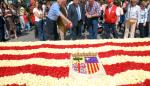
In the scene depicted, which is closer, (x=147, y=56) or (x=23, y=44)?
(x=147, y=56)

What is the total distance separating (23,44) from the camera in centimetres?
1059

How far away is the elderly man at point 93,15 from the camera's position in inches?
606

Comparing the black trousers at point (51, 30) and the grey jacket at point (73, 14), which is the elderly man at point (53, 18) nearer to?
the black trousers at point (51, 30)

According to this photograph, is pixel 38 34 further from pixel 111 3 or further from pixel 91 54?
pixel 91 54

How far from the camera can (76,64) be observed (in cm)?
748

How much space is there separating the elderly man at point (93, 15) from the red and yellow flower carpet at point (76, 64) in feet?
16.5

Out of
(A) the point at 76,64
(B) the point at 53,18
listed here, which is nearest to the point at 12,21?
(B) the point at 53,18

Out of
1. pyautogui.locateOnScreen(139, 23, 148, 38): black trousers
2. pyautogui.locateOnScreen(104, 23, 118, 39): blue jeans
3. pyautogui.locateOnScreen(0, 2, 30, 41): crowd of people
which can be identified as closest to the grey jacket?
pyautogui.locateOnScreen(104, 23, 118, 39): blue jeans

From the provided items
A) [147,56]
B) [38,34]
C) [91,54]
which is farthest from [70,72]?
[38,34]

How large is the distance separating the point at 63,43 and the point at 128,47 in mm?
1982

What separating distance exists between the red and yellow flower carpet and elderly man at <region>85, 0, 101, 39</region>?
5.04 m

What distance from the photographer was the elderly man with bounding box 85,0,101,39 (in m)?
15.4

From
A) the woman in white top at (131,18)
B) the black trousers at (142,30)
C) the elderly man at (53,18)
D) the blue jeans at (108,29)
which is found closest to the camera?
the elderly man at (53,18)

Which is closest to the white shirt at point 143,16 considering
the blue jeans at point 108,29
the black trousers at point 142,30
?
the black trousers at point 142,30
